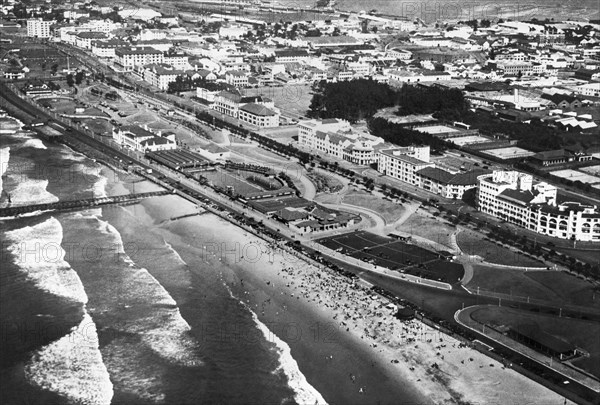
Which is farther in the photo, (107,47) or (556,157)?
(107,47)

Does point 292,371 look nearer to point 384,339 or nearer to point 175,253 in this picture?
point 384,339

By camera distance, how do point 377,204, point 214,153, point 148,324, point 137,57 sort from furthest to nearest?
point 137,57
point 214,153
point 377,204
point 148,324

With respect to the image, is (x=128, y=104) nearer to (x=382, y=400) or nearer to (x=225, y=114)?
(x=225, y=114)

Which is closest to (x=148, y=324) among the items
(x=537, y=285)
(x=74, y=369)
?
(x=74, y=369)

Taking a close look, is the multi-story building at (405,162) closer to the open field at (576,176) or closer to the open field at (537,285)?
the open field at (576,176)

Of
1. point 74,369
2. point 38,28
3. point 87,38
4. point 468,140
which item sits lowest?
point 74,369

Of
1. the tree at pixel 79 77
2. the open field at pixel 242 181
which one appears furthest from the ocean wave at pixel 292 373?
the tree at pixel 79 77
